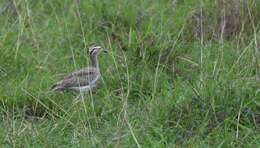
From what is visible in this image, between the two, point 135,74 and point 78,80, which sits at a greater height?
point 78,80

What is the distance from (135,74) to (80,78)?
1.62ft

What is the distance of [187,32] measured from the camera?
8.49 metres

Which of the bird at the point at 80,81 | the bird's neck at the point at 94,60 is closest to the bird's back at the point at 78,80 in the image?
the bird at the point at 80,81

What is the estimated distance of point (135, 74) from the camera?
774 cm

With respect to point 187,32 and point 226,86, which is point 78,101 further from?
point 187,32

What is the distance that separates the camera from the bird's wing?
7.46 m

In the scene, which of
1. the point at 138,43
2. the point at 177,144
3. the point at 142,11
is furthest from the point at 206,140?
the point at 142,11

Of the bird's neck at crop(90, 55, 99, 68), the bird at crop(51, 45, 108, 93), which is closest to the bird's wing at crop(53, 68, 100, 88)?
the bird at crop(51, 45, 108, 93)

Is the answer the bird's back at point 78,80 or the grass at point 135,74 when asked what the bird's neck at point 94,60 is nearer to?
the grass at point 135,74

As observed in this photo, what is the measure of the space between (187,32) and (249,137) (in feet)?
7.35

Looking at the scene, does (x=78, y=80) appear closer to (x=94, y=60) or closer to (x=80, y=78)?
(x=80, y=78)

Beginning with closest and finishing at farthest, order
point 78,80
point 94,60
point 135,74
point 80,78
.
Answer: point 78,80 < point 80,78 < point 135,74 < point 94,60

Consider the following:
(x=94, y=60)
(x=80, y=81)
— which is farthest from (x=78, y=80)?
(x=94, y=60)

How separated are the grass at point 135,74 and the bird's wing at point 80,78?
0.33ft
